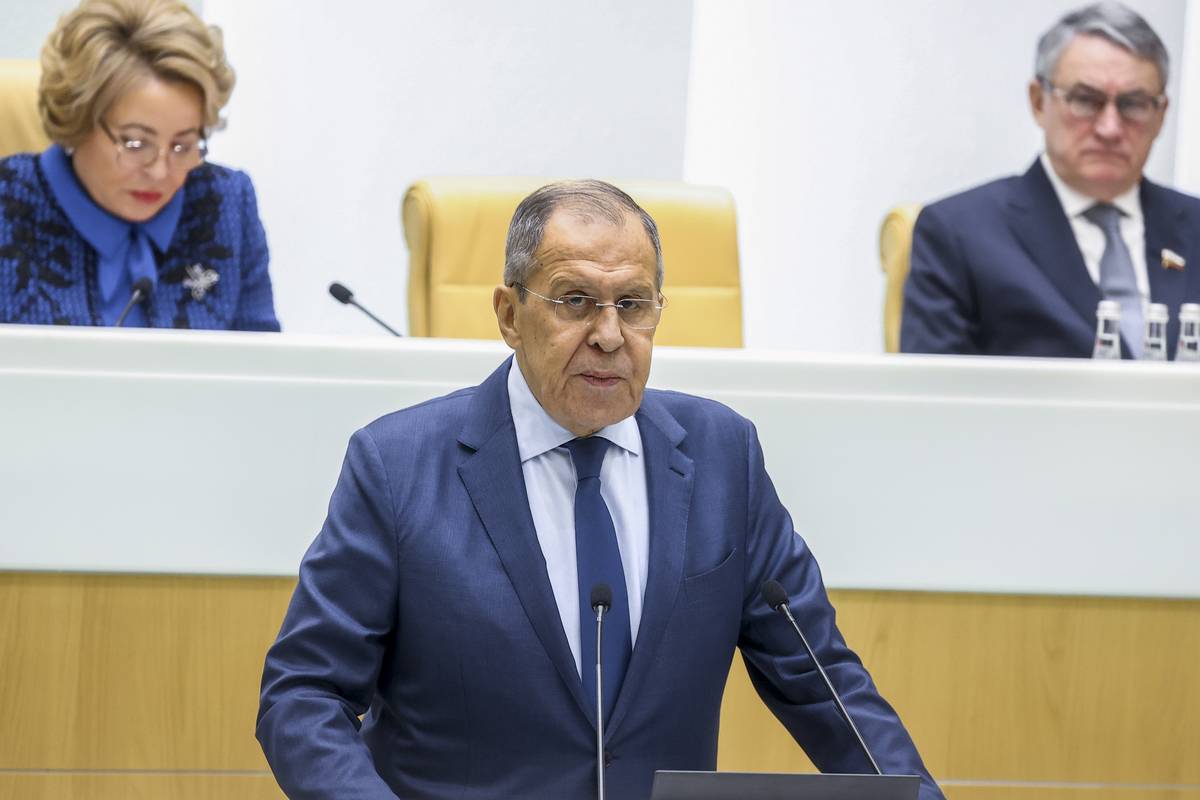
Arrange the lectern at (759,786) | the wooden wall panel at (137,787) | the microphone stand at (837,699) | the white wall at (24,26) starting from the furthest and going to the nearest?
the white wall at (24,26), the wooden wall panel at (137,787), the microphone stand at (837,699), the lectern at (759,786)

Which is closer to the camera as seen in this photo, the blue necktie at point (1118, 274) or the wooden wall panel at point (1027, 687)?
the wooden wall panel at point (1027, 687)

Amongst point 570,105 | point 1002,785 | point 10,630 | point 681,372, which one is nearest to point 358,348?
point 681,372

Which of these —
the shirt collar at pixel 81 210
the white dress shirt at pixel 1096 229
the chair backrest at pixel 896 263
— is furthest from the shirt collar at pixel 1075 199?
the shirt collar at pixel 81 210

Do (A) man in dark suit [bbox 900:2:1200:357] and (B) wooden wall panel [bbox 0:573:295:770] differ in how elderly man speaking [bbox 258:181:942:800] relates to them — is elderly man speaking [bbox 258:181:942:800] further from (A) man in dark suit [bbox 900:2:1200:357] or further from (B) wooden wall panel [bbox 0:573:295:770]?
(A) man in dark suit [bbox 900:2:1200:357]

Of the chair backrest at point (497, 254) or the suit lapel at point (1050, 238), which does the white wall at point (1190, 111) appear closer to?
the suit lapel at point (1050, 238)

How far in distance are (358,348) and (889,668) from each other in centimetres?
88

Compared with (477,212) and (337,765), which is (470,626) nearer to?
(337,765)

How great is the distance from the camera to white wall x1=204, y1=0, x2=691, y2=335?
471 centimetres

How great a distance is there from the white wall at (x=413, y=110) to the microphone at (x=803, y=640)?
342 centimetres

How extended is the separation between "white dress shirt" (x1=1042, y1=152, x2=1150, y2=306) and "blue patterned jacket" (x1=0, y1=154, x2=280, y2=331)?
1.64 metres

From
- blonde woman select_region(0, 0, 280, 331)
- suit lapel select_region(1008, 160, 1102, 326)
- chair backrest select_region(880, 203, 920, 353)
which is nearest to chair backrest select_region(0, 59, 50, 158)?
blonde woman select_region(0, 0, 280, 331)

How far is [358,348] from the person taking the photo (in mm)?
2049

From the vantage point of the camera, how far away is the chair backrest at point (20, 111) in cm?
309

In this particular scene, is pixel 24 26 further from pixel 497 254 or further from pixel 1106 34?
pixel 1106 34
